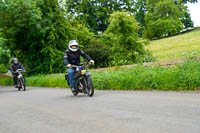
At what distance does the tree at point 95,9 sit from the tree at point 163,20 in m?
6.91

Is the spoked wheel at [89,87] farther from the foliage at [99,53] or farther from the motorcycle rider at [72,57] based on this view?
the foliage at [99,53]

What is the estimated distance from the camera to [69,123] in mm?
5016

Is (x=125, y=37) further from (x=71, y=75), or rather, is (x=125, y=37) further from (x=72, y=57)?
(x=71, y=75)

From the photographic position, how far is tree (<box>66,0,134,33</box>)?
51.1 meters

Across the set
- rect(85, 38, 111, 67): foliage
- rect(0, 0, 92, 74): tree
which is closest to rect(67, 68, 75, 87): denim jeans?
rect(0, 0, 92, 74): tree

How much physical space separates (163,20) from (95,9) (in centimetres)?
1381

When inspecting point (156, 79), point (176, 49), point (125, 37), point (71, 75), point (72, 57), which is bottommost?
point (156, 79)

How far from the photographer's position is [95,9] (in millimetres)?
51812

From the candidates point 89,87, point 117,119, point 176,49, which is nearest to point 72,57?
point 89,87

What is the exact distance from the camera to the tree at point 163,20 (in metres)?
55.9

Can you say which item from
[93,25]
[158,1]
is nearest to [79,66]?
[93,25]

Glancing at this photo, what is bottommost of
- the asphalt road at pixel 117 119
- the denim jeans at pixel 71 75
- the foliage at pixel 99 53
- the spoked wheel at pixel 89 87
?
the asphalt road at pixel 117 119

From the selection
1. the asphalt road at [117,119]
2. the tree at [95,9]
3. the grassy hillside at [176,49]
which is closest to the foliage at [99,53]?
the grassy hillside at [176,49]

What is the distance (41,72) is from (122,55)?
587 cm
